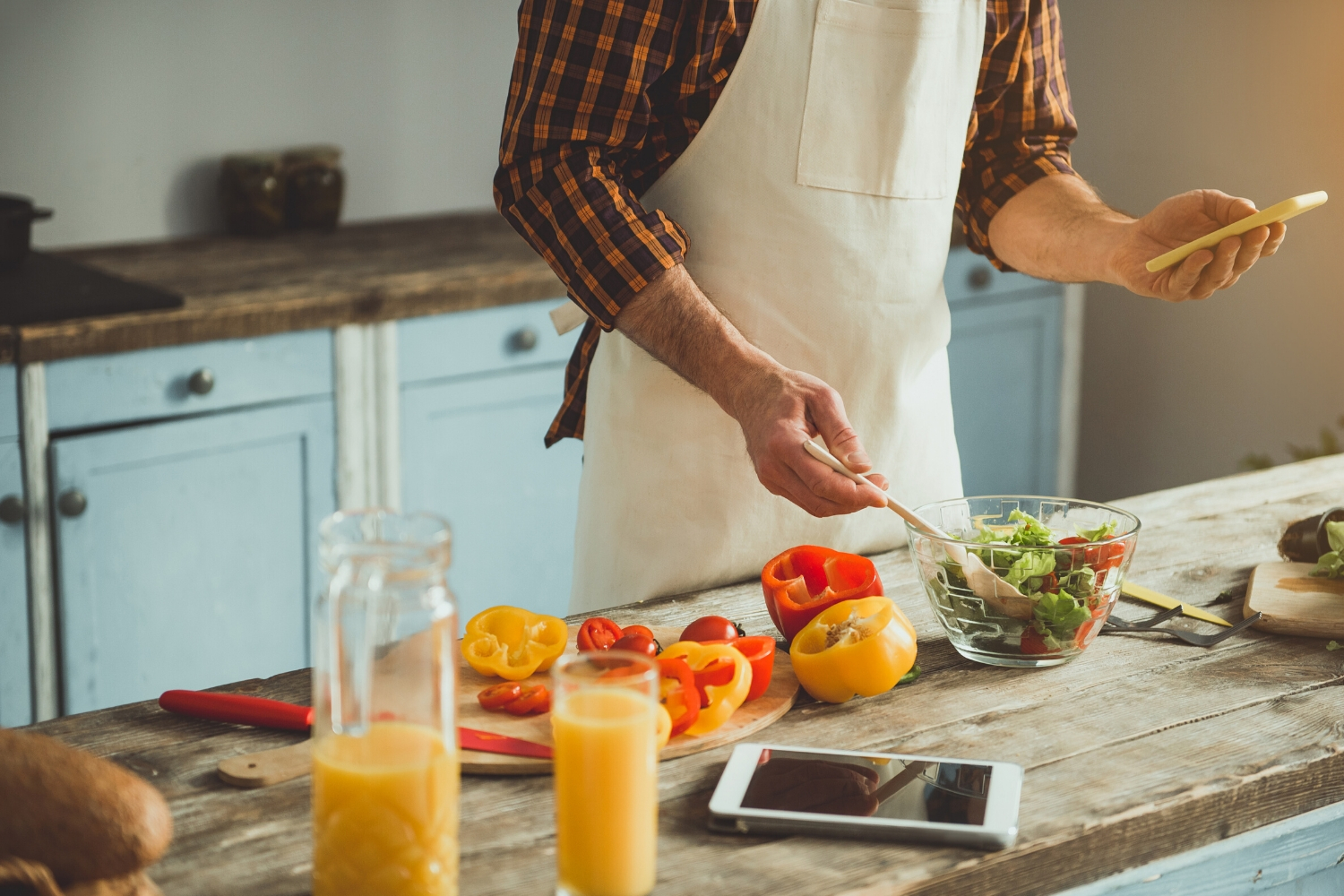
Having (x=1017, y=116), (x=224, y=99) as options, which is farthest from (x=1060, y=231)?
(x=224, y=99)

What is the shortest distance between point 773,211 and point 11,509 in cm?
118

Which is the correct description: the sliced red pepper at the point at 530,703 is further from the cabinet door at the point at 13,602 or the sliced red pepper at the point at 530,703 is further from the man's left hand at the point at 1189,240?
the cabinet door at the point at 13,602

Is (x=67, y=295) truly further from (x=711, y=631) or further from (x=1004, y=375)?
(x=1004, y=375)

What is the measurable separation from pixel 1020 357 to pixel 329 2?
4.92ft

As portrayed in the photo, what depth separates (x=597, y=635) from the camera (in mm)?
1054

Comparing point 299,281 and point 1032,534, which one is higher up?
point 299,281

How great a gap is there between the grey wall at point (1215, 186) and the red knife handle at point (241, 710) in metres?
2.18

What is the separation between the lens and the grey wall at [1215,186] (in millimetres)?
2576

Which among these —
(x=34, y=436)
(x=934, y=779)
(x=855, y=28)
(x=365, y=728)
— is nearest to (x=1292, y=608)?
(x=934, y=779)

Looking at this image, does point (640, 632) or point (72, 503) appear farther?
point (72, 503)

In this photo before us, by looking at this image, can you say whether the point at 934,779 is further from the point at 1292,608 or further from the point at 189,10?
the point at 189,10

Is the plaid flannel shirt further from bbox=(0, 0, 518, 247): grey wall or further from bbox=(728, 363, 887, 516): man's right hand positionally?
bbox=(0, 0, 518, 247): grey wall

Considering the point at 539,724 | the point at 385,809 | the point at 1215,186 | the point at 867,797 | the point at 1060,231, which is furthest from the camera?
the point at 1215,186

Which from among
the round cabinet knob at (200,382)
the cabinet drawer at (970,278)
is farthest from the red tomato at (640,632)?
the cabinet drawer at (970,278)
